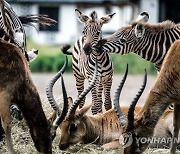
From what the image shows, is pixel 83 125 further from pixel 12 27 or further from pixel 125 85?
pixel 125 85

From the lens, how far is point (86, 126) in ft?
39.0

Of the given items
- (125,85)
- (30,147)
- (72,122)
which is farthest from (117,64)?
(30,147)

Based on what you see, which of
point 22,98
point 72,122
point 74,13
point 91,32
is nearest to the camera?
point 22,98

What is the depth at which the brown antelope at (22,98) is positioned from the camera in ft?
33.0

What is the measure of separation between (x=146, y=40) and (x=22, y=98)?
3.88 meters

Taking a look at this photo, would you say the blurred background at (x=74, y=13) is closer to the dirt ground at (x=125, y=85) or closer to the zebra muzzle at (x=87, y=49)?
the dirt ground at (x=125, y=85)

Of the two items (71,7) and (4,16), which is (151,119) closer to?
(4,16)

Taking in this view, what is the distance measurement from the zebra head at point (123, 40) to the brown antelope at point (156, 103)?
268 cm

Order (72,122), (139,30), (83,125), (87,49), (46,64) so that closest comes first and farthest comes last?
1. (72,122)
2. (83,125)
3. (139,30)
4. (87,49)
5. (46,64)

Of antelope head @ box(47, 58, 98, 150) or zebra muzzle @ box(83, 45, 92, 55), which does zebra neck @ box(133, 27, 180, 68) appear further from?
antelope head @ box(47, 58, 98, 150)

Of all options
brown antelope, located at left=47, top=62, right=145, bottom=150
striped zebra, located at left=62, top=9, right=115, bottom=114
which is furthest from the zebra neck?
brown antelope, located at left=47, top=62, right=145, bottom=150

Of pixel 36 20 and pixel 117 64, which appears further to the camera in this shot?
pixel 117 64

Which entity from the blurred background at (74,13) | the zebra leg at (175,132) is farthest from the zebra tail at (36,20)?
the blurred background at (74,13)

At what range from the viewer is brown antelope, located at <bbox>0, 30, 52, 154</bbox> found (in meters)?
10.1
